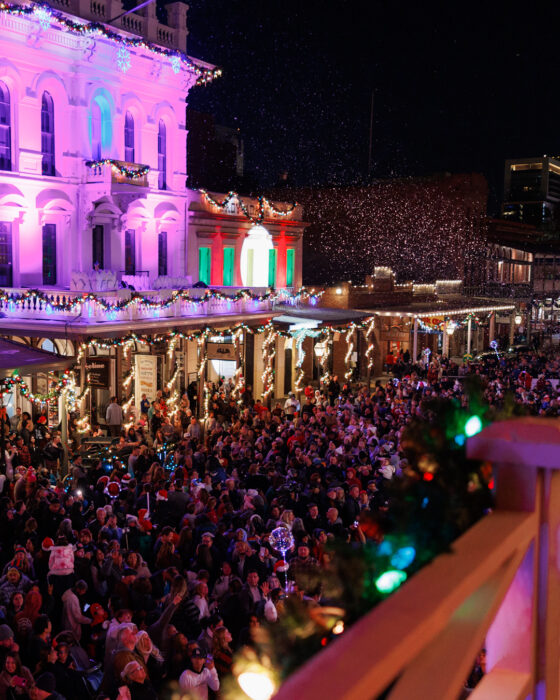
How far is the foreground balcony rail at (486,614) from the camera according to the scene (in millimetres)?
1407

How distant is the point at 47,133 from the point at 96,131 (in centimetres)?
168

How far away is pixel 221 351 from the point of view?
2528cm

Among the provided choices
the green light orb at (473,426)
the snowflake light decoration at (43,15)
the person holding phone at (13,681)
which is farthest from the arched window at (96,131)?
the green light orb at (473,426)

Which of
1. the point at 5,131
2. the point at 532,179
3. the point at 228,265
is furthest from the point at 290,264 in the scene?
the point at 532,179

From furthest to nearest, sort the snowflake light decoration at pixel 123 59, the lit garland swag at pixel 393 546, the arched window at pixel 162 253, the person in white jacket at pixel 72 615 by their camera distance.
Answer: the arched window at pixel 162 253 < the snowflake light decoration at pixel 123 59 < the person in white jacket at pixel 72 615 < the lit garland swag at pixel 393 546

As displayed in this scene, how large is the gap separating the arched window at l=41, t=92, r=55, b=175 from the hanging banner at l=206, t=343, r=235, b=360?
7492mm

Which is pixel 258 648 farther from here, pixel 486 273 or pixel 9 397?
pixel 486 273

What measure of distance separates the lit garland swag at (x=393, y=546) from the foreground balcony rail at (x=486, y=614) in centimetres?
7

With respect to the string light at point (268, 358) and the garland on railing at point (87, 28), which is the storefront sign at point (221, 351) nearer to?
the string light at point (268, 358)

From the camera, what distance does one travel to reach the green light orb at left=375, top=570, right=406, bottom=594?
6.20 feet

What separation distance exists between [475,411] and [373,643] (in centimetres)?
114

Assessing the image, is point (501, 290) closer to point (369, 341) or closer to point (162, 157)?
point (369, 341)

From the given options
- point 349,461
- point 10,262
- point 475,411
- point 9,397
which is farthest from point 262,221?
point 475,411

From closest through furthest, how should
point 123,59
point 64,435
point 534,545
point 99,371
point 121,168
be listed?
point 534,545 → point 64,435 → point 99,371 → point 121,168 → point 123,59
